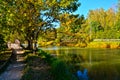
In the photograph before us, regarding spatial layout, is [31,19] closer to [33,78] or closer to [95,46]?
[33,78]

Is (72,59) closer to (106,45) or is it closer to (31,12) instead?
(31,12)

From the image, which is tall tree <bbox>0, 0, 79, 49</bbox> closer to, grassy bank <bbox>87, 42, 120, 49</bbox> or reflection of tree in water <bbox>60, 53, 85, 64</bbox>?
reflection of tree in water <bbox>60, 53, 85, 64</bbox>

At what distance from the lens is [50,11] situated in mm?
37094

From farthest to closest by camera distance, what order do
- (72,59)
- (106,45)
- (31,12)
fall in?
(106,45) → (72,59) → (31,12)

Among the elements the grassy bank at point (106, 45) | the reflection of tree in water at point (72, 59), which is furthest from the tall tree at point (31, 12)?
the grassy bank at point (106, 45)

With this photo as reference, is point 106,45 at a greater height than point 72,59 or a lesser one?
greater

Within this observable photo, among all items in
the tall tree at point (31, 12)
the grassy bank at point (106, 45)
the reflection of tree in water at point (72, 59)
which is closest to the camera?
the tall tree at point (31, 12)

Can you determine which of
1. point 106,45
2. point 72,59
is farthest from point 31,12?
point 106,45

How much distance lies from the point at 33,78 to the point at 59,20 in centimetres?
1928

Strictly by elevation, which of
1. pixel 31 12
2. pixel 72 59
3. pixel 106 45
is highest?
pixel 31 12

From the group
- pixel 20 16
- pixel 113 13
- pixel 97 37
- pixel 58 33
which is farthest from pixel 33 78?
pixel 113 13

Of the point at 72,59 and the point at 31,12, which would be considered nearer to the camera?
the point at 31,12

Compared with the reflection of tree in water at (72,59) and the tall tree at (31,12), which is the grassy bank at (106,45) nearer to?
the reflection of tree in water at (72,59)

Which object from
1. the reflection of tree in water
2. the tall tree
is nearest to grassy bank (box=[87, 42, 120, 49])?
the reflection of tree in water
